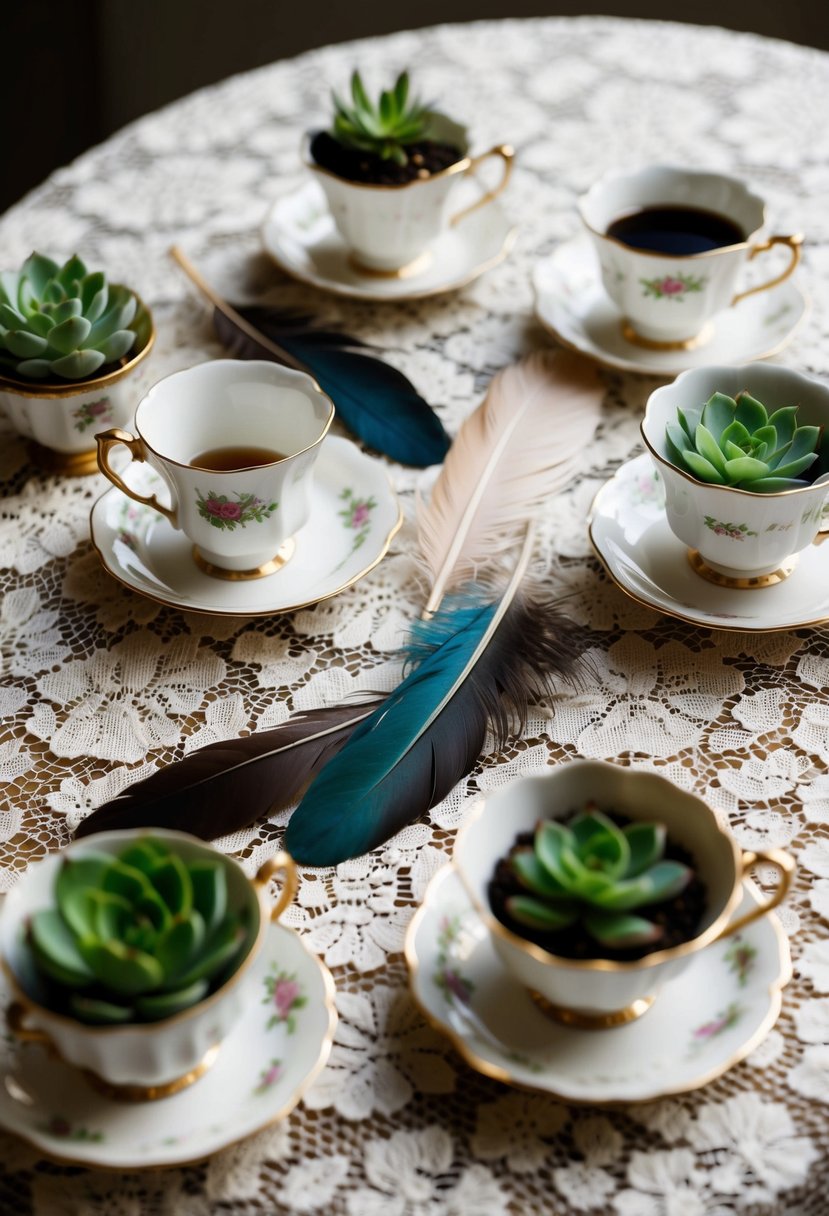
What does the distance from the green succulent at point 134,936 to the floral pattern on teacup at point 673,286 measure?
1.06 metres

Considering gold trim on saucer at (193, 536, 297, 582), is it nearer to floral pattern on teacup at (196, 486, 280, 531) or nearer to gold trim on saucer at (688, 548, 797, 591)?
floral pattern on teacup at (196, 486, 280, 531)

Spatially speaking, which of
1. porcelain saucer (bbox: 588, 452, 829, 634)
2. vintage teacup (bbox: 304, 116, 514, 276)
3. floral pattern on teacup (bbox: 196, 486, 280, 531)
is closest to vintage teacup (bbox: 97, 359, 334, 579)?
floral pattern on teacup (bbox: 196, 486, 280, 531)

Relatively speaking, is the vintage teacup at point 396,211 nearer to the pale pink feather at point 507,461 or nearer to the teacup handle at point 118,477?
the pale pink feather at point 507,461

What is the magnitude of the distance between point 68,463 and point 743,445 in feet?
2.71

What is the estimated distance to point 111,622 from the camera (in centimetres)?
143

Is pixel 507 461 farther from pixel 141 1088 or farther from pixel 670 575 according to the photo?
pixel 141 1088

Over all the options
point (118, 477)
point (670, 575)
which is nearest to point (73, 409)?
point (118, 477)

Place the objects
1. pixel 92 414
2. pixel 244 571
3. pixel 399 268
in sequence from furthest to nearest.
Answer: pixel 399 268 < pixel 92 414 < pixel 244 571

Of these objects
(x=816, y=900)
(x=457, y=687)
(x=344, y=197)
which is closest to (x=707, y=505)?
(x=457, y=687)

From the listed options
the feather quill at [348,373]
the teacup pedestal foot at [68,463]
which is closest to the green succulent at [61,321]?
the teacup pedestal foot at [68,463]

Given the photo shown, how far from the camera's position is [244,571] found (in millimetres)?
1450

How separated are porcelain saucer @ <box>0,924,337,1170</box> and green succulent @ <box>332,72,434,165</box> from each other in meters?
1.19

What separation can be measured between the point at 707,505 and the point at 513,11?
3.00 meters

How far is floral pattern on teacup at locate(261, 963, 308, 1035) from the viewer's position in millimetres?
1014
